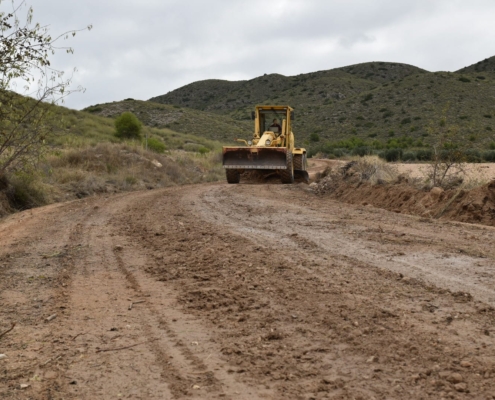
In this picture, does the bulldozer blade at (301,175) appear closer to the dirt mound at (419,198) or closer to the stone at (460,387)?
the dirt mound at (419,198)

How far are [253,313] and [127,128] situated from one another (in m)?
43.8

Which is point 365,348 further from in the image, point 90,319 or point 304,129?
point 304,129

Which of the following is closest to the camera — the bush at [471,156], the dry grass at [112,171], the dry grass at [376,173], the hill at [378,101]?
the dry grass at [376,173]

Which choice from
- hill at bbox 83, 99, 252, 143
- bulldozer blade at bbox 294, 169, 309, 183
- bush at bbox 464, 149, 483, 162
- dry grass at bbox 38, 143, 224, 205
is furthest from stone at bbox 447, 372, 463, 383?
hill at bbox 83, 99, 252, 143

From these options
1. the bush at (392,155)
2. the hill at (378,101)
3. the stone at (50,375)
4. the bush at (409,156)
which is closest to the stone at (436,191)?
the stone at (50,375)

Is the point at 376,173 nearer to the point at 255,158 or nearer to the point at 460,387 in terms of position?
the point at 255,158

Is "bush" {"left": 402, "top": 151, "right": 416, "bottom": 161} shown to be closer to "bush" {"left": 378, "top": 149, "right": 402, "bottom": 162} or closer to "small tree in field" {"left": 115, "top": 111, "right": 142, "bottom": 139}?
"bush" {"left": 378, "top": 149, "right": 402, "bottom": 162}

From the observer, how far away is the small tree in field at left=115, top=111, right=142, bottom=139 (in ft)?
157

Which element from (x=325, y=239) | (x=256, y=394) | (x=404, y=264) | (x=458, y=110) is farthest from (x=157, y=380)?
(x=458, y=110)

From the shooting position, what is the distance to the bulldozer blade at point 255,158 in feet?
71.1

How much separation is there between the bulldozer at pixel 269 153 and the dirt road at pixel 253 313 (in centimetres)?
1062

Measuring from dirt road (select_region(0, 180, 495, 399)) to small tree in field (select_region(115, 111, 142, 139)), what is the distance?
37356mm

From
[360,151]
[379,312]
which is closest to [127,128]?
[360,151]

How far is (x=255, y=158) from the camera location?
21953mm
